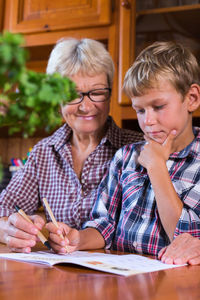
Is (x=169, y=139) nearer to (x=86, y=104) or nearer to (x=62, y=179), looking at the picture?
(x=86, y=104)

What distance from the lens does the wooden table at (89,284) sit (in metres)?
0.61

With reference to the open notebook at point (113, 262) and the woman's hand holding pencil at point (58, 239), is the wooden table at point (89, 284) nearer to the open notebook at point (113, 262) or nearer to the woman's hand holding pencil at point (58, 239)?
the open notebook at point (113, 262)

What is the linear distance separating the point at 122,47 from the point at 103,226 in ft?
3.25

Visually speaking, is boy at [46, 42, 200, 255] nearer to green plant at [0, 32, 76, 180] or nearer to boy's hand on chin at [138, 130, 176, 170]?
boy's hand on chin at [138, 130, 176, 170]

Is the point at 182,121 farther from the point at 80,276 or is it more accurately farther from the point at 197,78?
the point at 80,276

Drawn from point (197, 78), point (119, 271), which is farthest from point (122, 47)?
point (119, 271)

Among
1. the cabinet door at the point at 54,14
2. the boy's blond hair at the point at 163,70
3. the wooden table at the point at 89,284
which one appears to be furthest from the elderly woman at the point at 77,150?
the wooden table at the point at 89,284

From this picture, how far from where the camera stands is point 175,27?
1.92 meters

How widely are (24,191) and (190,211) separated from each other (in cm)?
69

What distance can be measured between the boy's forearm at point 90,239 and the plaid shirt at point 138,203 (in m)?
0.02

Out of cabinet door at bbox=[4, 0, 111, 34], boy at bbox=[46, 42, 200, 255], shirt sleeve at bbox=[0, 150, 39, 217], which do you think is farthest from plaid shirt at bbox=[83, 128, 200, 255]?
cabinet door at bbox=[4, 0, 111, 34]

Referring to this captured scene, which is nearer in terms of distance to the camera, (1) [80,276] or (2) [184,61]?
(1) [80,276]

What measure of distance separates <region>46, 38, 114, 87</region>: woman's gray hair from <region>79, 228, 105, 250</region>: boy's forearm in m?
0.57

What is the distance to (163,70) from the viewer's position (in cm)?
122
